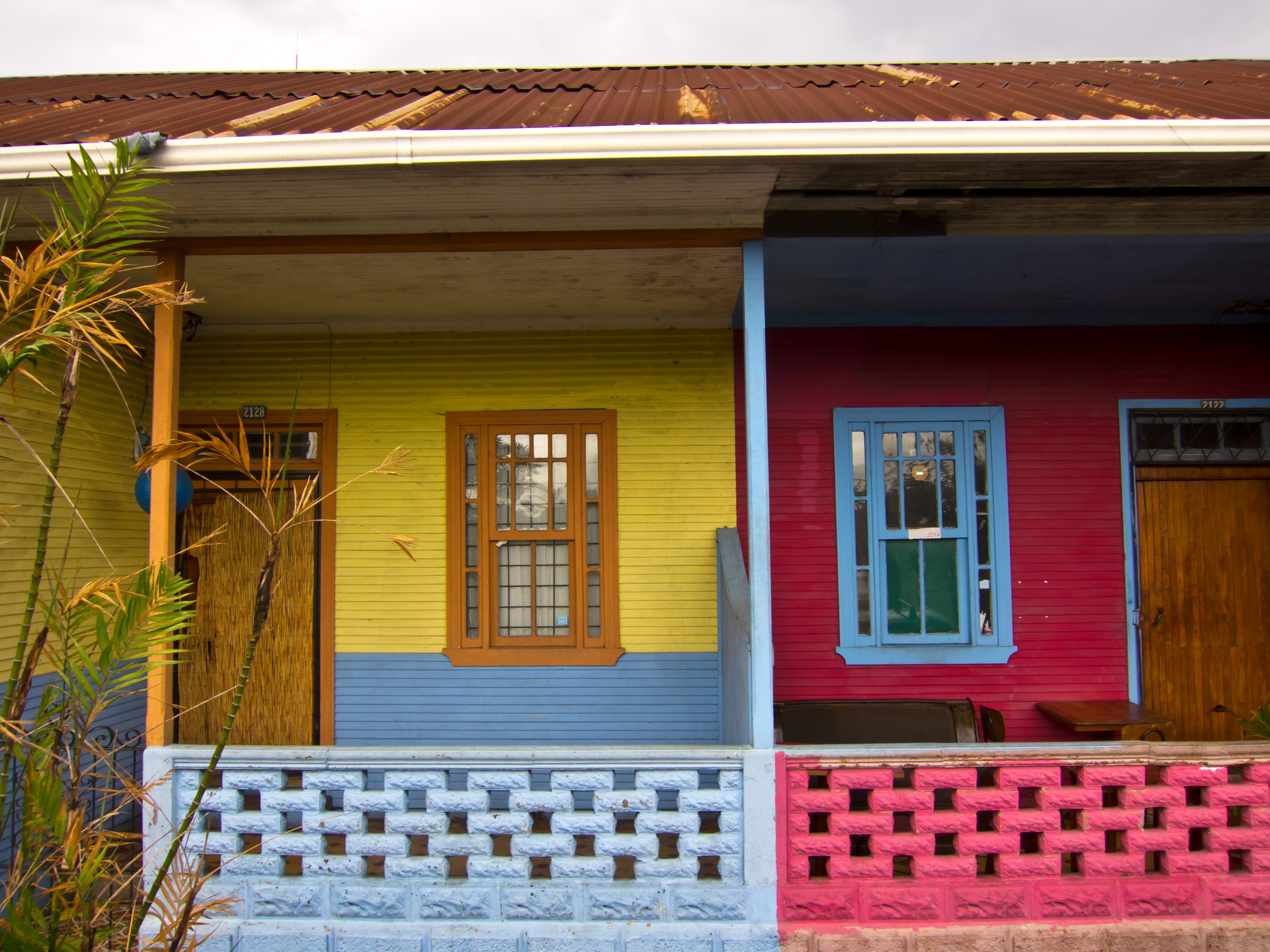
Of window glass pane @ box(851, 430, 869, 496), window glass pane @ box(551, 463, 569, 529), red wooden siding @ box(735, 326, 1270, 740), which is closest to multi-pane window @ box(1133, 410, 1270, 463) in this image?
red wooden siding @ box(735, 326, 1270, 740)

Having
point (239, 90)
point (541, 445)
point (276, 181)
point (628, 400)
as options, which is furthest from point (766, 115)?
point (239, 90)

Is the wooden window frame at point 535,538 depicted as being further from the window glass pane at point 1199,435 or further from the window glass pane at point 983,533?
the window glass pane at point 1199,435

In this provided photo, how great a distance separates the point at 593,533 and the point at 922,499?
2284 millimetres

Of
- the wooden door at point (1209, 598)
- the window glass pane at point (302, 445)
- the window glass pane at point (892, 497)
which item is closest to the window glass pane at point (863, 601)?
the window glass pane at point (892, 497)

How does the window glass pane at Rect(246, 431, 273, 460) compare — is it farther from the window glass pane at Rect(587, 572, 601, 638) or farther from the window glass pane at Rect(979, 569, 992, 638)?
the window glass pane at Rect(979, 569, 992, 638)

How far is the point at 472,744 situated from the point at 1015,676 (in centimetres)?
366

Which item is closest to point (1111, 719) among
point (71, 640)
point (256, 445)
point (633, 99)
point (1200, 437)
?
point (1200, 437)

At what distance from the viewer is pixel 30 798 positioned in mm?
2172

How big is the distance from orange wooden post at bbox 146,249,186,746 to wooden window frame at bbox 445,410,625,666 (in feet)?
6.15

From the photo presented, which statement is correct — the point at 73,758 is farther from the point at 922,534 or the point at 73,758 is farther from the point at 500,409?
the point at 922,534

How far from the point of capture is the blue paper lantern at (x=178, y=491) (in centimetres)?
441

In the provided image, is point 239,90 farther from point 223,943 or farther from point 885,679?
point 885,679

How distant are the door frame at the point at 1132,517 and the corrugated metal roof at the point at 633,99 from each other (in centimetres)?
201

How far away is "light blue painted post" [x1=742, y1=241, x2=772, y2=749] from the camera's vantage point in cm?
337
